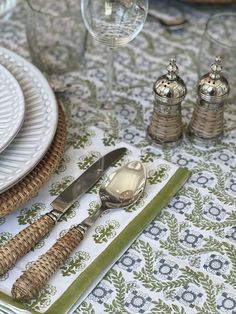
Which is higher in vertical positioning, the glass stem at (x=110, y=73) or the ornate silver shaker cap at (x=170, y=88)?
the ornate silver shaker cap at (x=170, y=88)

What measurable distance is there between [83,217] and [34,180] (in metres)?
0.07

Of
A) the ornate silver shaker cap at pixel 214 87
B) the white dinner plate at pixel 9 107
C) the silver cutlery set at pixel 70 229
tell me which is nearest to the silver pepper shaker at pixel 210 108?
the ornate silver shaker cap at pixel 214 87

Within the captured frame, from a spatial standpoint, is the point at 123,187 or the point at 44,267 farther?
the point at 123,187

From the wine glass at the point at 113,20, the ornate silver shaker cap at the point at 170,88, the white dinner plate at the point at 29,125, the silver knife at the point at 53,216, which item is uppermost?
the wine glass at the point at 113,20

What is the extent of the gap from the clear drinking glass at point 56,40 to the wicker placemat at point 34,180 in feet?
0.82

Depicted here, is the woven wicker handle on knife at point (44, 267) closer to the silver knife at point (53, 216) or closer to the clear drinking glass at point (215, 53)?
the silver knife at point (53, 216)

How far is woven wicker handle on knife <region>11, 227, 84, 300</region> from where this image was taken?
0.59m

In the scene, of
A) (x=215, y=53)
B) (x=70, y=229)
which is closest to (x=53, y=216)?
(x=70, y=229)

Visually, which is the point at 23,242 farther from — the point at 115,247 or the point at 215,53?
the point at 215,53

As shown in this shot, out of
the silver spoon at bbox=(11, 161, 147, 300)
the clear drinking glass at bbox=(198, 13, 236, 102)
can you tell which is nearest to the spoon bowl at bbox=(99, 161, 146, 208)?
the silver spoon at bbox=(11, 161, 147, 300)

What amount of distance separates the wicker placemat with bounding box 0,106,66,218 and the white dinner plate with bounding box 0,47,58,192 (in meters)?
0.02

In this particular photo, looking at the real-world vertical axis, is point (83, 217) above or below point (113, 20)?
below

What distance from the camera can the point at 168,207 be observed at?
72cm

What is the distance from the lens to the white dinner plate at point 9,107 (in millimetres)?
691
